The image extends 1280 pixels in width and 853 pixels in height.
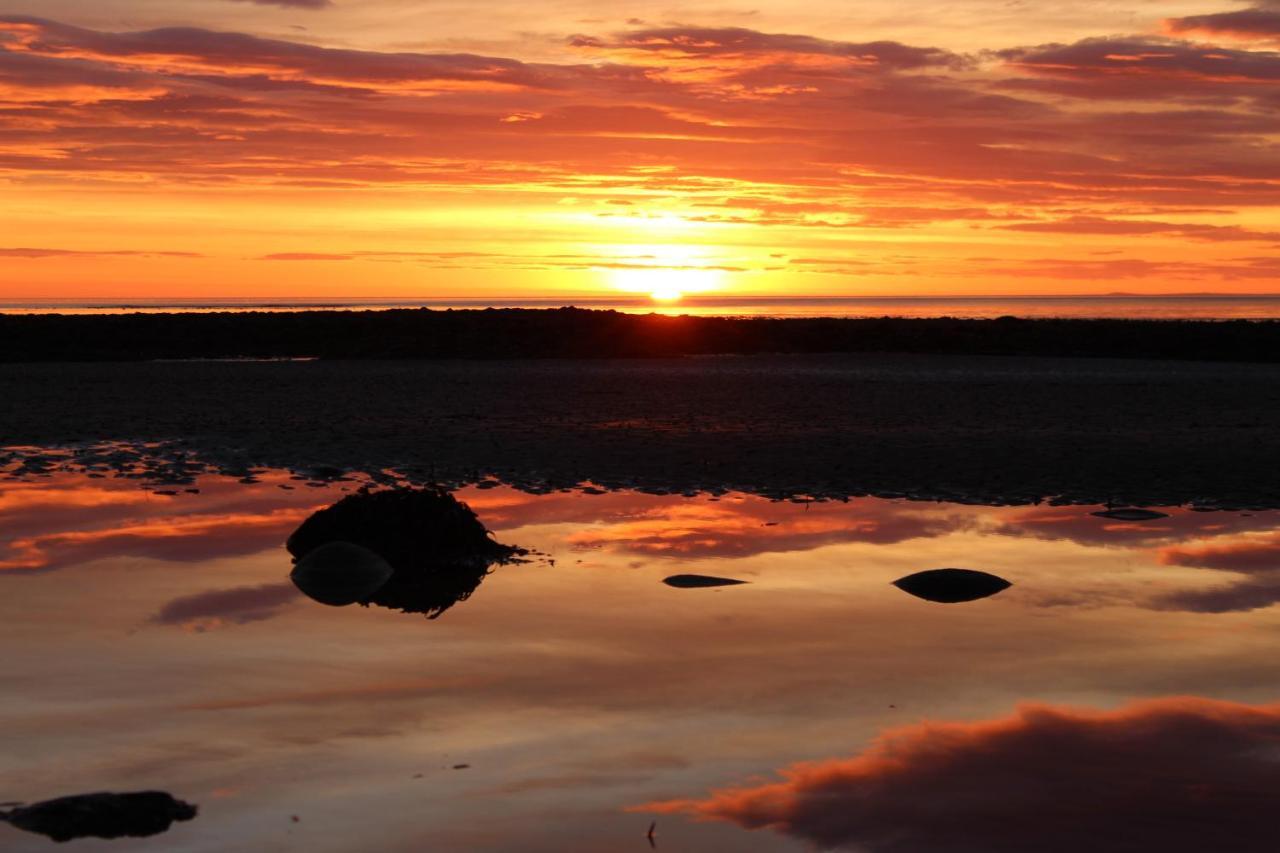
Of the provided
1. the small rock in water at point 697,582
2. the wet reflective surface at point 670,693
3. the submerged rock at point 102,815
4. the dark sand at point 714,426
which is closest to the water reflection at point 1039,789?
the wet reflective surface at point 670,693

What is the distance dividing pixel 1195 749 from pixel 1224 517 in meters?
8.36

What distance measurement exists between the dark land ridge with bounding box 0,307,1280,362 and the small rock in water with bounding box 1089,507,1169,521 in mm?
26808

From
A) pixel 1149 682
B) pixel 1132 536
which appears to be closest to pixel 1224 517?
pixel 1132 536

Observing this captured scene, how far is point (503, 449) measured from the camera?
19.9 m

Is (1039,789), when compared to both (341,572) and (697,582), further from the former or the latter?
(341,572)

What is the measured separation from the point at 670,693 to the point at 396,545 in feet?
15.7

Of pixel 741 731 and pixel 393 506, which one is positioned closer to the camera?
pixel 741 731

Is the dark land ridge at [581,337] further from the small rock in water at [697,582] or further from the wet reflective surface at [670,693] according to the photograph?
the small rock in water at [697,582]

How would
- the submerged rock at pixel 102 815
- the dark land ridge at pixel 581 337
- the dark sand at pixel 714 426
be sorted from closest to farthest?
the submerged rock at pixel 102 815
the dark sand at pixel 714 426
the dark land ridge at pixel 581 337

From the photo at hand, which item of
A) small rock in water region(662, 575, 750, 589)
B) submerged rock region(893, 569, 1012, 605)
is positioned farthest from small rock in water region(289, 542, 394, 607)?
submerged rock region(893, 569, 1012, 605)

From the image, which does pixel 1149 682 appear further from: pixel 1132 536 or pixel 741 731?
pixel 1132 536

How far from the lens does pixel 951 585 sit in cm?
1119

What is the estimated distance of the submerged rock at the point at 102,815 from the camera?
5.98 metres

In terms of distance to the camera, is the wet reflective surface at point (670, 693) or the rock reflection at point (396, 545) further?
→ the rock reflection at point (396, 545)
